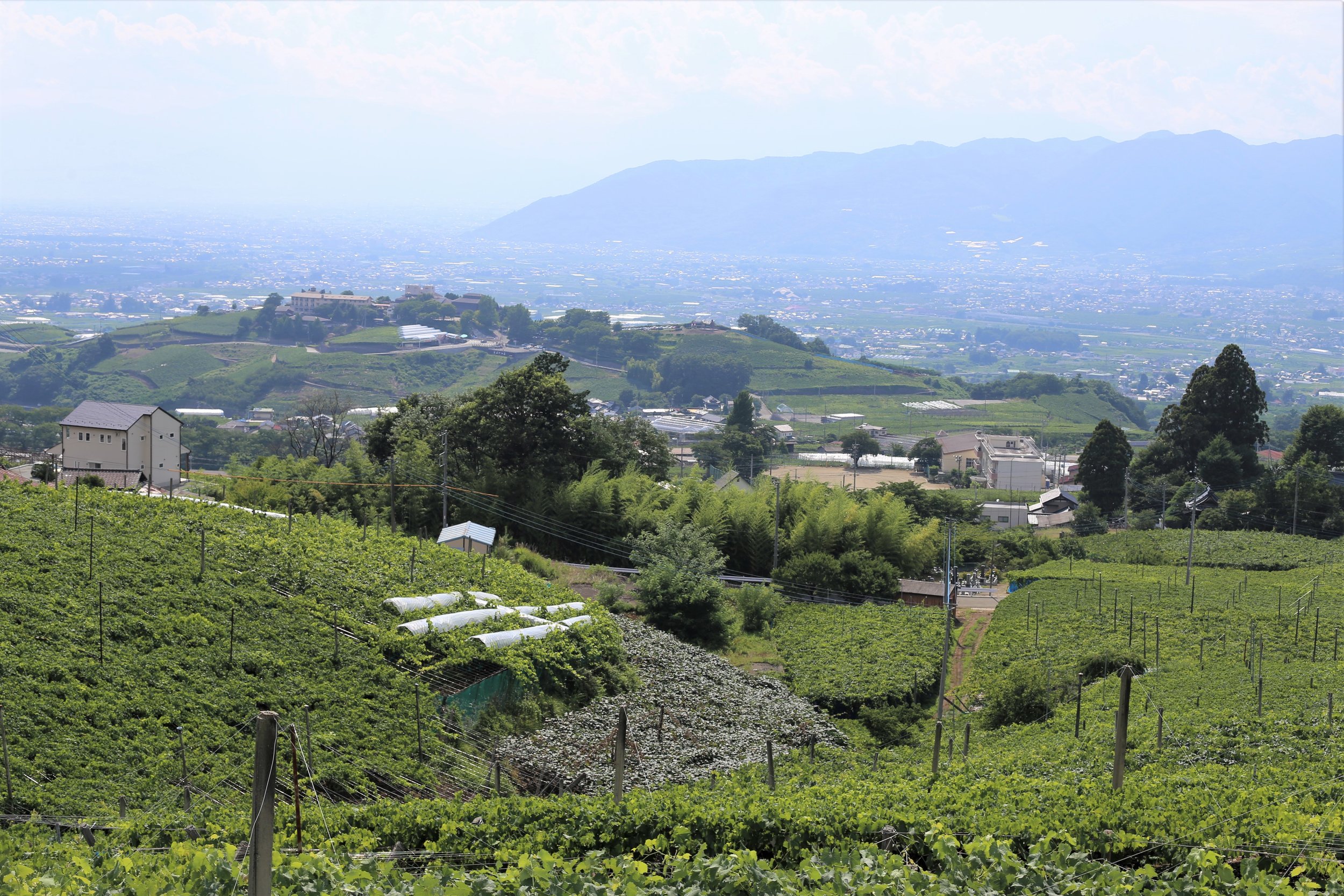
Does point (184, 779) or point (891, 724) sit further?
point (891, 724)

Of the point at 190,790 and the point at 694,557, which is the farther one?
the point at 694,557

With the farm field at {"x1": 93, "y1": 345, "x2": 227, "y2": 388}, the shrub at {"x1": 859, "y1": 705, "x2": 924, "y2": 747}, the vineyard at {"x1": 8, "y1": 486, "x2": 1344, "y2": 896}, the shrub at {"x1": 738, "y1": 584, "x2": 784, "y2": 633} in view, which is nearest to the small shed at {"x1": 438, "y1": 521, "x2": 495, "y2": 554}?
the vineyard at {"x1": 8, "y1": 486, "x2": 1344, "y2": 896}

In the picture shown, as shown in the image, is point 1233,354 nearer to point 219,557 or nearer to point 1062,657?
point 1062,657

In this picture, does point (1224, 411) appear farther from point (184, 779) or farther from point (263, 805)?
point (263, 805)

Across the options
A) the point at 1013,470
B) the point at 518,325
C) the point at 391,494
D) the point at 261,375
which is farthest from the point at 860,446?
the point at 518,325

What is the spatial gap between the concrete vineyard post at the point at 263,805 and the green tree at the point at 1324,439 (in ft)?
140

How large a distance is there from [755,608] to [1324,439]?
27.6 meters

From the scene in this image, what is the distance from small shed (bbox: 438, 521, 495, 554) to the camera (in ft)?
74.2

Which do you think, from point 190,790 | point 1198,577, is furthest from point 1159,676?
point 190,790

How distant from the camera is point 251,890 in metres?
5.12

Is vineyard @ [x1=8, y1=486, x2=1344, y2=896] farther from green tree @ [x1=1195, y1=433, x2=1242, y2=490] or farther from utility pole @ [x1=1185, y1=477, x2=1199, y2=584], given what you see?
green tree @ [x1=1195, y1=433, x2=1242, y2=490]

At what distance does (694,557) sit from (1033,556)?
45.5 feet

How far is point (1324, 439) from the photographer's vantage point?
40.7 metres

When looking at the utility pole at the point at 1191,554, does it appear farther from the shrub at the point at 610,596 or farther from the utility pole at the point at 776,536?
the shrub at the point at 610,596
